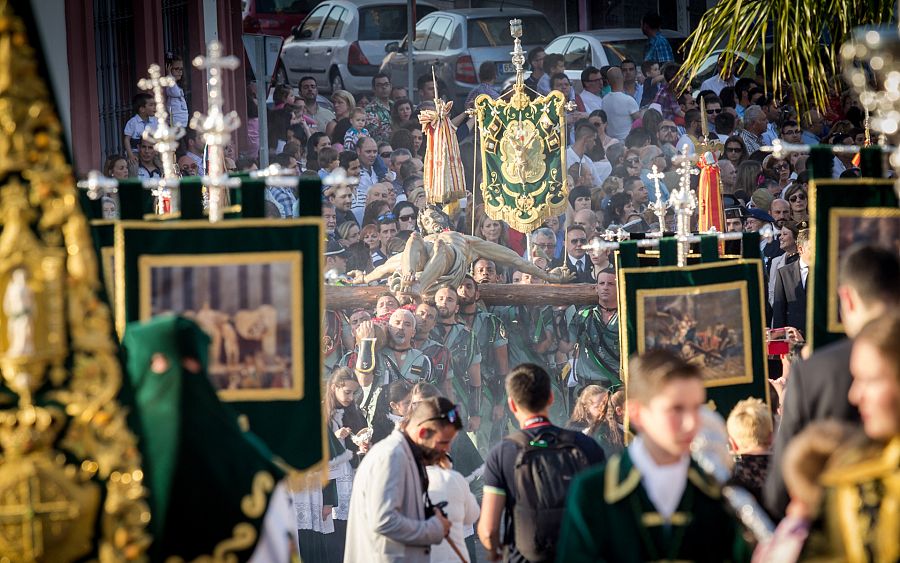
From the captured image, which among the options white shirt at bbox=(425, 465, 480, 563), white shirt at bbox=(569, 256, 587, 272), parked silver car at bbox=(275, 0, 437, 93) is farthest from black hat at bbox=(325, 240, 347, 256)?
white shirt at bbox=(425, 465, 480, 563)

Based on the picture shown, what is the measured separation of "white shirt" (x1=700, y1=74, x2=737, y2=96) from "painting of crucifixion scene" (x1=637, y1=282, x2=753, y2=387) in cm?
807

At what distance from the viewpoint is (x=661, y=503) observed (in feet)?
11.6

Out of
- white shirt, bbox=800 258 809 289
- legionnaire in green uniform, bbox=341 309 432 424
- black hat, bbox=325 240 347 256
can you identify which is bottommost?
legionnaire in green uniform, bbox=341 309 432 424

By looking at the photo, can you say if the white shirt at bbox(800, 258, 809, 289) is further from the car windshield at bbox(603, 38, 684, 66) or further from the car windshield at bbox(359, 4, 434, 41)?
the car windshield at bbox(359, 4, 434, 41)

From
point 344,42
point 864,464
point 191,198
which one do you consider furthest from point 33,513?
point 344,42

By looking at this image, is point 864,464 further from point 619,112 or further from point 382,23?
point 382,23

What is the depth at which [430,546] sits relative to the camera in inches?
240

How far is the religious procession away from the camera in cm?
361

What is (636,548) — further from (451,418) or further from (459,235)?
(459,235)

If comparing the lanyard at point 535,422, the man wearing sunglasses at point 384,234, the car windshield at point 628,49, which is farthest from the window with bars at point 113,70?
the lanyard at point 535,422

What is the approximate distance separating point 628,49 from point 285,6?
13.2 feet

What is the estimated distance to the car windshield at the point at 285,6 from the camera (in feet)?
50.2

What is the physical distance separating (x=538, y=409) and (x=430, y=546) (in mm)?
985

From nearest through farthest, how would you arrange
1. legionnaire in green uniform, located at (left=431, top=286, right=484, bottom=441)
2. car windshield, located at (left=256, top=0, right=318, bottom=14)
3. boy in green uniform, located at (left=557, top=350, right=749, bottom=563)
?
boy in green uniform, located at (left=557, top=350, right=749, bottom=563) → legionnaire in green uniform, located at (left=431, top=286, right=484, bottom=441) → car windshield, located at (left=256, top=0, right=318, bottom=14)
